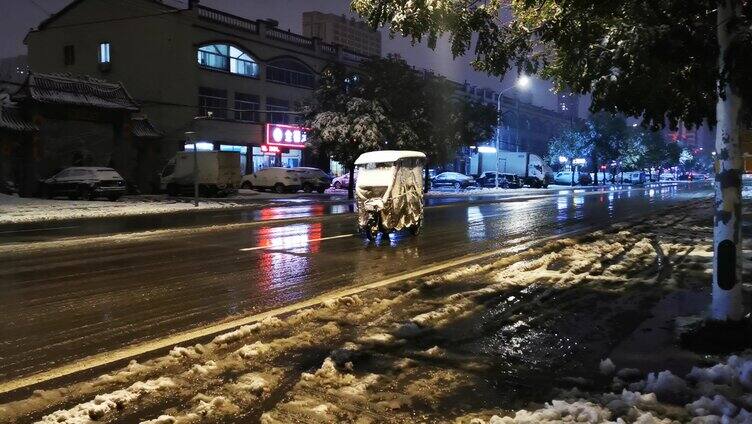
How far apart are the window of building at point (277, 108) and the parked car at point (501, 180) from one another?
21.3 m

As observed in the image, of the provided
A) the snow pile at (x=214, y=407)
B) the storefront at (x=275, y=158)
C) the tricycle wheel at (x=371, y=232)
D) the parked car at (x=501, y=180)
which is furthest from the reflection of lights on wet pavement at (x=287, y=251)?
the parked car at (x=501, y=180)

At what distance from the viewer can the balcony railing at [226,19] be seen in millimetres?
43406

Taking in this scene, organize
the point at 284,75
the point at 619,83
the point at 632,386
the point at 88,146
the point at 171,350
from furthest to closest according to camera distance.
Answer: the point at 284,75, the point at 88,146, the point at 619,83, the point at 171,350, the point at 632,386

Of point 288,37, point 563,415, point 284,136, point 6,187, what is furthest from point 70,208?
point 288,37

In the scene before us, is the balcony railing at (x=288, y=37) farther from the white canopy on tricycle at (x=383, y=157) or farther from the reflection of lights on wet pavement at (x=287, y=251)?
the white canopy on tricycle at (x=383, y=157)

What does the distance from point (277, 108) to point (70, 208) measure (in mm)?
24219

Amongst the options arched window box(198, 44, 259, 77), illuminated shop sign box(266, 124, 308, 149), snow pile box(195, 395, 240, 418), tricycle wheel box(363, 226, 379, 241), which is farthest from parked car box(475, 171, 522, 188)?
snow pile box(195, 395, 240, 418)

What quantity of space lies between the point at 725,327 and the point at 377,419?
3.57 meters

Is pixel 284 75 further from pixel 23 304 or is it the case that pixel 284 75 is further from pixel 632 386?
pixel 632 386

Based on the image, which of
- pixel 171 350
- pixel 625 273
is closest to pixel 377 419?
pixel 171 350

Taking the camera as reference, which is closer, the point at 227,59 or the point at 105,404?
the point at 105,404

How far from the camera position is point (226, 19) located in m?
44.9

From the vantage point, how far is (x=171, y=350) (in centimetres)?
582

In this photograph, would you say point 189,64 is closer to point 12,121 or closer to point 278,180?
point 278,180
